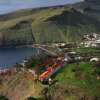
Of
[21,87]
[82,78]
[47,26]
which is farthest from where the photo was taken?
[47,26]

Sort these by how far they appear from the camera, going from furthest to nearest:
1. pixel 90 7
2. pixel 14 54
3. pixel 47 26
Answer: pixel 90 7 → pixel 47 26 → pixel 14 54

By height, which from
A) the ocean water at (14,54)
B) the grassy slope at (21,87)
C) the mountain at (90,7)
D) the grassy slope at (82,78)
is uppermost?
the grassy slope at (82,78)

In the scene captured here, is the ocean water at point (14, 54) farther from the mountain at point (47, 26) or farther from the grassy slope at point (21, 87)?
the grassy slope at point (21, 87)

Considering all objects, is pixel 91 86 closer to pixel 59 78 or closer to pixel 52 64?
pixel 59 78

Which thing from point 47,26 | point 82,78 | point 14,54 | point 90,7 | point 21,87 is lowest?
point 14,54

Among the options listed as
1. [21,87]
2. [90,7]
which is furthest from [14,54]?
[90,7]

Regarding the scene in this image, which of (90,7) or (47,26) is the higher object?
(90,7)

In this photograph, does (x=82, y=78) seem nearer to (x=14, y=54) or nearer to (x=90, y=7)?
(x=14, y=54)

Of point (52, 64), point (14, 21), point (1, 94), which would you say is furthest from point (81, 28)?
point (1, 94)

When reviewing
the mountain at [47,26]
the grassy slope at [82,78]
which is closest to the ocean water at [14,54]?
the mountain at [47,26]
